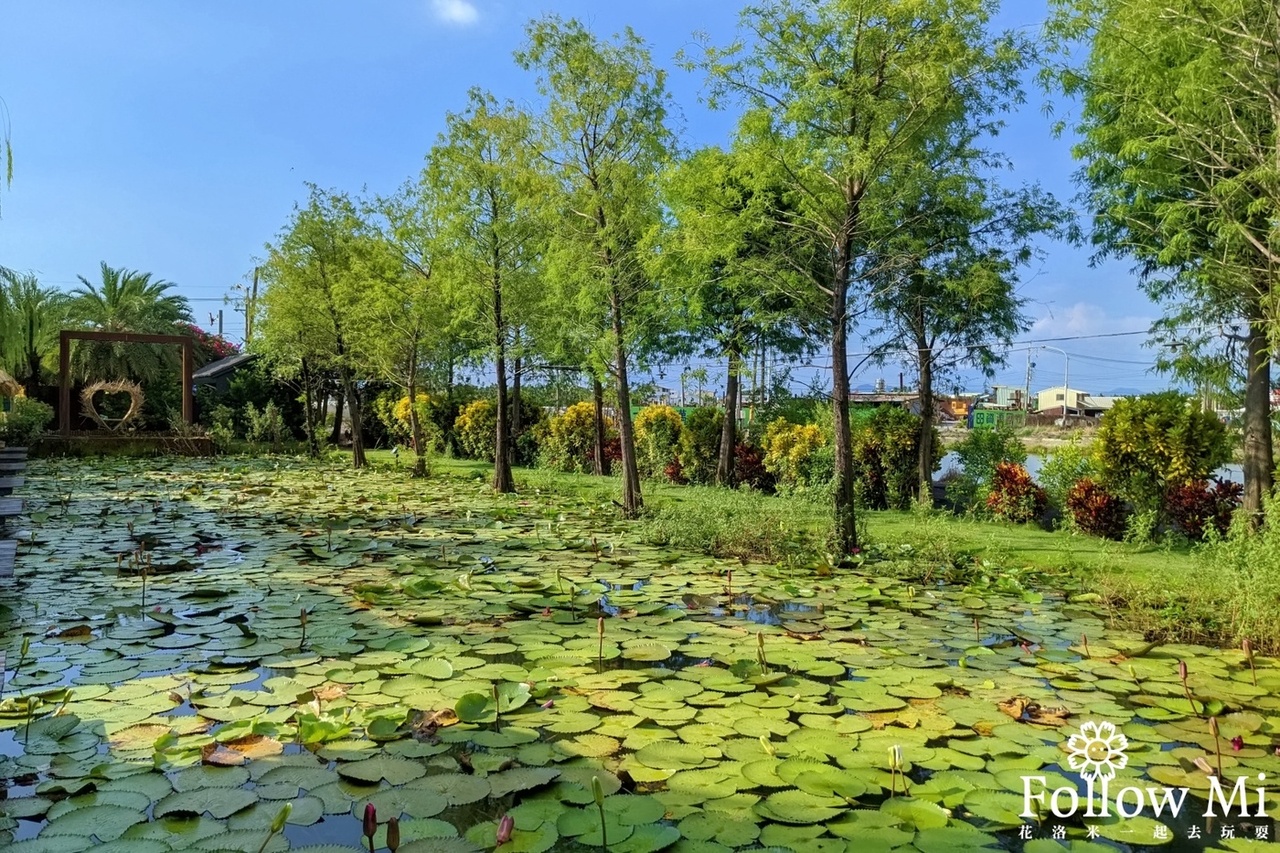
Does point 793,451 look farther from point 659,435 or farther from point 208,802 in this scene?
point 208,802

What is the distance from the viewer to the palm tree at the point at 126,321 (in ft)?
78.7

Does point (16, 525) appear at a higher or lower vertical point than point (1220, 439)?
lower

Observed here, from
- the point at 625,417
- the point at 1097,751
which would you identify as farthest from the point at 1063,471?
the point at 1097,751

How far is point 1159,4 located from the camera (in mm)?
5934

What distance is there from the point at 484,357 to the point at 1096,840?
1102cm

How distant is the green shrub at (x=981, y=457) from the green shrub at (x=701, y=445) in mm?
4274

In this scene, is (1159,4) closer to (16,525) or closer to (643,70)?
(643,70)

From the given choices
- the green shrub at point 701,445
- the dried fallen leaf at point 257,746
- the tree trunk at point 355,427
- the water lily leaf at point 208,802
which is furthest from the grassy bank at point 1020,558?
the tree trunk at point 355,427

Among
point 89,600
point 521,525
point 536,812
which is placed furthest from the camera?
point 521,525

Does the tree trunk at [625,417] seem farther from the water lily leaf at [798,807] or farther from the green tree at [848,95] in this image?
the water lily leaf at [798,807]

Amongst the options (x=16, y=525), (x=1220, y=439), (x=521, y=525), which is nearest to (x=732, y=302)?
(x=521, y=525)

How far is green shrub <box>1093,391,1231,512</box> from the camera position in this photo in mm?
8227

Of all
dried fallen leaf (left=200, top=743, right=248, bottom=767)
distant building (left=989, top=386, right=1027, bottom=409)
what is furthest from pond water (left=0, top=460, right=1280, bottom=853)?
distant building (left=989, top=386, right=1027, bottom=409)

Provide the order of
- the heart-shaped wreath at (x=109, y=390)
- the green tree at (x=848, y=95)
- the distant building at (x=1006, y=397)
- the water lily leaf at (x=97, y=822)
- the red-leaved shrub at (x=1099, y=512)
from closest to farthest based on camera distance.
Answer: the water lily leaf at (x=97, y=822) → the green tree at (x=848, y=95) → the red-leaved shrub at (x=1099, y=512) → the heart-shaped wreath at (x=109, y=390) → the distant building at (x=1006, y=397)
